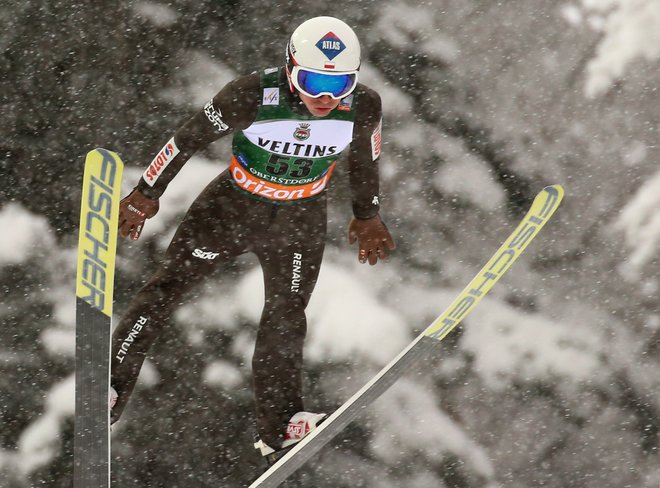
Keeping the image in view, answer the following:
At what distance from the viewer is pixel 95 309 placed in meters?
3.08

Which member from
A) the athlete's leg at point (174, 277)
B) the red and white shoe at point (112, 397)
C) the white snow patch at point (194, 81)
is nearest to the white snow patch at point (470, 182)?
the white snow patch at point (194, 81)

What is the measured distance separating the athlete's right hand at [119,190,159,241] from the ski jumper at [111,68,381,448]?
0.04 m

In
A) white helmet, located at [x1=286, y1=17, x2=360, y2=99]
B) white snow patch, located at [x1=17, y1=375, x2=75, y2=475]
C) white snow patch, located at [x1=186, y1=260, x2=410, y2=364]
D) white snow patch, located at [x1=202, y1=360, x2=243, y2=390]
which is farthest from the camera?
white snow patch, located at [x1=186, y1=260, x2=410, y2=364]

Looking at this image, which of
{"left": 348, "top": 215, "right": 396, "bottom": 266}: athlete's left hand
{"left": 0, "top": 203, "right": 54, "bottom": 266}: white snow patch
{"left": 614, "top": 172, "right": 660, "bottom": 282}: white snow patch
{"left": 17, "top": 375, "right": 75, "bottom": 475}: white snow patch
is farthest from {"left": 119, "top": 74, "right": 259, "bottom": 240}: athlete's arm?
{"left": 614, "top": 172, "right": 660, "bottom": 282}: white snow patch

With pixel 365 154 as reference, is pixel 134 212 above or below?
below

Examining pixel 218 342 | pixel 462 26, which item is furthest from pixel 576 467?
pixel 462 26

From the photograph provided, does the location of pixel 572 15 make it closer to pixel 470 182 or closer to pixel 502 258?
pixel 470 182

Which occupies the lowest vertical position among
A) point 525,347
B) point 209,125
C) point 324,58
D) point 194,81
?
point 525,347

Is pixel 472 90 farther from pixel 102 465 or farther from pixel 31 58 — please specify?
pixel 102 465

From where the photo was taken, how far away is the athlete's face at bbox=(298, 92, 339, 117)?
3260 mm

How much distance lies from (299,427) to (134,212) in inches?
39.7

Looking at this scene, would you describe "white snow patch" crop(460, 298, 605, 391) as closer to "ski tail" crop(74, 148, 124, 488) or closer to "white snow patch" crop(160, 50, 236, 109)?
"white snow patch" crop(160, 50, 236, 109)

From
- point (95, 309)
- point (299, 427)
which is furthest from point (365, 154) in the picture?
point (95, 309)

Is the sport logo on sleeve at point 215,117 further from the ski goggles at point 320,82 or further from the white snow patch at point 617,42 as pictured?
the white snow patch at point 617,42
